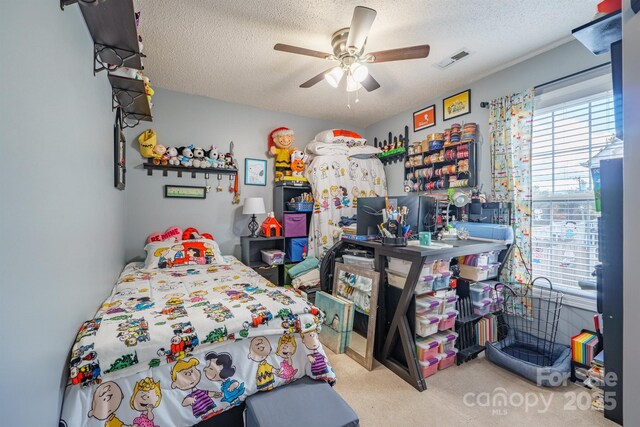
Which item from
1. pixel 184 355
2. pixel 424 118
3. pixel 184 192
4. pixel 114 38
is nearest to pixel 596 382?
pixel 184 355

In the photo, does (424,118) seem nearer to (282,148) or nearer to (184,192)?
(282,148)

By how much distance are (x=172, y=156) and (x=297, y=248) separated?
73.1 inches

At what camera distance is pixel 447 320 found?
214 cm

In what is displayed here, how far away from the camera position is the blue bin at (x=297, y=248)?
358 centimetres

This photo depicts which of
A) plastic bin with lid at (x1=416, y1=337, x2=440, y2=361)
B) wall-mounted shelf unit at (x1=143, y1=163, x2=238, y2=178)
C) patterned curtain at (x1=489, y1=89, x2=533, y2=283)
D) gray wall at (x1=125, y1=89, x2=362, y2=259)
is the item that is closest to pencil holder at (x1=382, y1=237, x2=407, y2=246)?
plastic bin with lid at (x1=416, y1=337, x2=440, y2=361)

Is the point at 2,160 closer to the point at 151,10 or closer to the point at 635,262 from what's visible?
the point at 635,262

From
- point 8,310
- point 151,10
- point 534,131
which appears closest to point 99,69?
point 151,10

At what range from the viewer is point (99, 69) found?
150 cm

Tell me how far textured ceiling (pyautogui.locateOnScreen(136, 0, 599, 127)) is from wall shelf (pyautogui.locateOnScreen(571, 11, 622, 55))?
84 cm

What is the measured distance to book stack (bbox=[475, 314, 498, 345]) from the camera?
2.36 meters

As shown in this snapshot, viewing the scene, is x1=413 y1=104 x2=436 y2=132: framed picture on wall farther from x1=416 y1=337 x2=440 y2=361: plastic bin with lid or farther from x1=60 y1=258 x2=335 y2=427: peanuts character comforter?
x1=60 y1=258 x2=335 y2=427: peanuts character comforter

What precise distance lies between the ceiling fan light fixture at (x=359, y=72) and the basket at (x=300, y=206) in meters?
1.82

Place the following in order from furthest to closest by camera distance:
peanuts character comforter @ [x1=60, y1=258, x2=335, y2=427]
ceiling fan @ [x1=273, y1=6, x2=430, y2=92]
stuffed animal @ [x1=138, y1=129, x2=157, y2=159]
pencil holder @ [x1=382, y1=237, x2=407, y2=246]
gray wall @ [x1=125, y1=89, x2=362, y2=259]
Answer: gray wall @ [x1=125, y1=89, x2=362, y2=259], stuffed animal @ [x1=138, y1=129, x2=157, y2=159], pencil holder @ [x1=382, y1=237, x2=407, y2=246], ceiling fan @ [x1=273, y1=6, x2=430, y2=92], peanuts character comforter @ [x1=60, y1=258, x2=335, y2=427]

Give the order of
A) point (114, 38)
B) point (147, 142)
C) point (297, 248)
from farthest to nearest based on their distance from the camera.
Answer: point (297, 248), point (147, 142), point (114, 38)
